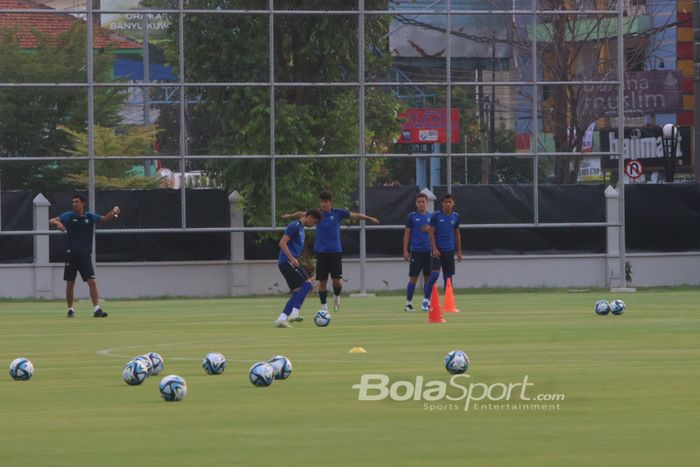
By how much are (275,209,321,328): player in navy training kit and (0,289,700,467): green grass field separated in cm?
42

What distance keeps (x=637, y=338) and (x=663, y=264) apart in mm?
20026

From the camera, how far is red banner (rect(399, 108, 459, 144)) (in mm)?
36750

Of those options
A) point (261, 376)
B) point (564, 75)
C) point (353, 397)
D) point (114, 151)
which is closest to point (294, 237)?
point (261, 376)

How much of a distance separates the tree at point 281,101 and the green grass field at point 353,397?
10.3m

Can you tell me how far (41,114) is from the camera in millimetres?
39562

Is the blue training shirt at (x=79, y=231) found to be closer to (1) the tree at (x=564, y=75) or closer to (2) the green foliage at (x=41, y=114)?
(2) the green foliage at (x=41, y=114)

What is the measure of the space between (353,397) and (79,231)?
51.1 feet

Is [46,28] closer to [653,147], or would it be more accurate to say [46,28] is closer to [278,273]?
[278,273]

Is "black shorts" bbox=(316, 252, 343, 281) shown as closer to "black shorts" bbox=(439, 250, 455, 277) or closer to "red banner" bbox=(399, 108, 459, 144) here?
"black shorts" bbox=(439, 250, 455, 277)

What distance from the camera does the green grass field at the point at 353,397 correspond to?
10.6 meters

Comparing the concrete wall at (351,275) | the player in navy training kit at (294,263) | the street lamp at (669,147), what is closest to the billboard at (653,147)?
the street lamp at (669,147)

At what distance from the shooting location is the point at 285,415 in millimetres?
12727

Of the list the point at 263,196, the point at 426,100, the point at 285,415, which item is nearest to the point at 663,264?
the point at 426,100

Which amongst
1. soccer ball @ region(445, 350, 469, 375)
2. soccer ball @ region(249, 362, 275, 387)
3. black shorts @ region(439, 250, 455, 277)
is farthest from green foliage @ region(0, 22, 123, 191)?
soccer ball @ region(445, 350, 469, 375)
